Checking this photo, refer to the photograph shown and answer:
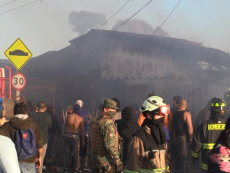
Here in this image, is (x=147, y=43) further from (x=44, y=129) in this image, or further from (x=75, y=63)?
(x=44, y=129)

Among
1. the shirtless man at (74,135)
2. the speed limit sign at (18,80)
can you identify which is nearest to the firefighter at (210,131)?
the shirtless man at (74,135)

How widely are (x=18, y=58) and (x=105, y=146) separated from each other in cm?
708

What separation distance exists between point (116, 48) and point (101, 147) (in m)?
10.5

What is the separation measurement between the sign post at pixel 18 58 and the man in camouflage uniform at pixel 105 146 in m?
6.51

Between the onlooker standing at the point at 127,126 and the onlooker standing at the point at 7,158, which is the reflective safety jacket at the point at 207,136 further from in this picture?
the onlooker standing at the point at 7,158

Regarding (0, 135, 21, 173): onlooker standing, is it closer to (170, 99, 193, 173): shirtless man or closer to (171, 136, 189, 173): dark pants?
(170, 99, 193, 173): shirtless man

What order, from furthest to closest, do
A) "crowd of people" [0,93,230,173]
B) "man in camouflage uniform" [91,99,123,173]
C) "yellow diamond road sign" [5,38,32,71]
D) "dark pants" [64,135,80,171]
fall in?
"yellow diamond road sign" [5,38,32,71] → "dark pants" [64,135,80,171] → "man in camouflage uniform" [91,99,123,173] → "crowd of people" [0,93,230,173]

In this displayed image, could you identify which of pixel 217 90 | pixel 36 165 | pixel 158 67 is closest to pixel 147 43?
pixel 158 67

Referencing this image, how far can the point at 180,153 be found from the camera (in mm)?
8609

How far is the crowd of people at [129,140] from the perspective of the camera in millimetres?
3150

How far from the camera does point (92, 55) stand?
16.4m

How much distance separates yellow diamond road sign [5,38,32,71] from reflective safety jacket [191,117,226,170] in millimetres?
7347

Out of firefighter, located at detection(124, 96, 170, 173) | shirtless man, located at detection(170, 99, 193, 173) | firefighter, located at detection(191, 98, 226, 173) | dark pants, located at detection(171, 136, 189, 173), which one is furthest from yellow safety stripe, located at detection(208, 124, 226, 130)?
dark pants, located at detection(171, 136, 189, 173)

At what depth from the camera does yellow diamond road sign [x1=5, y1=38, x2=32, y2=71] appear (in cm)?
1173
